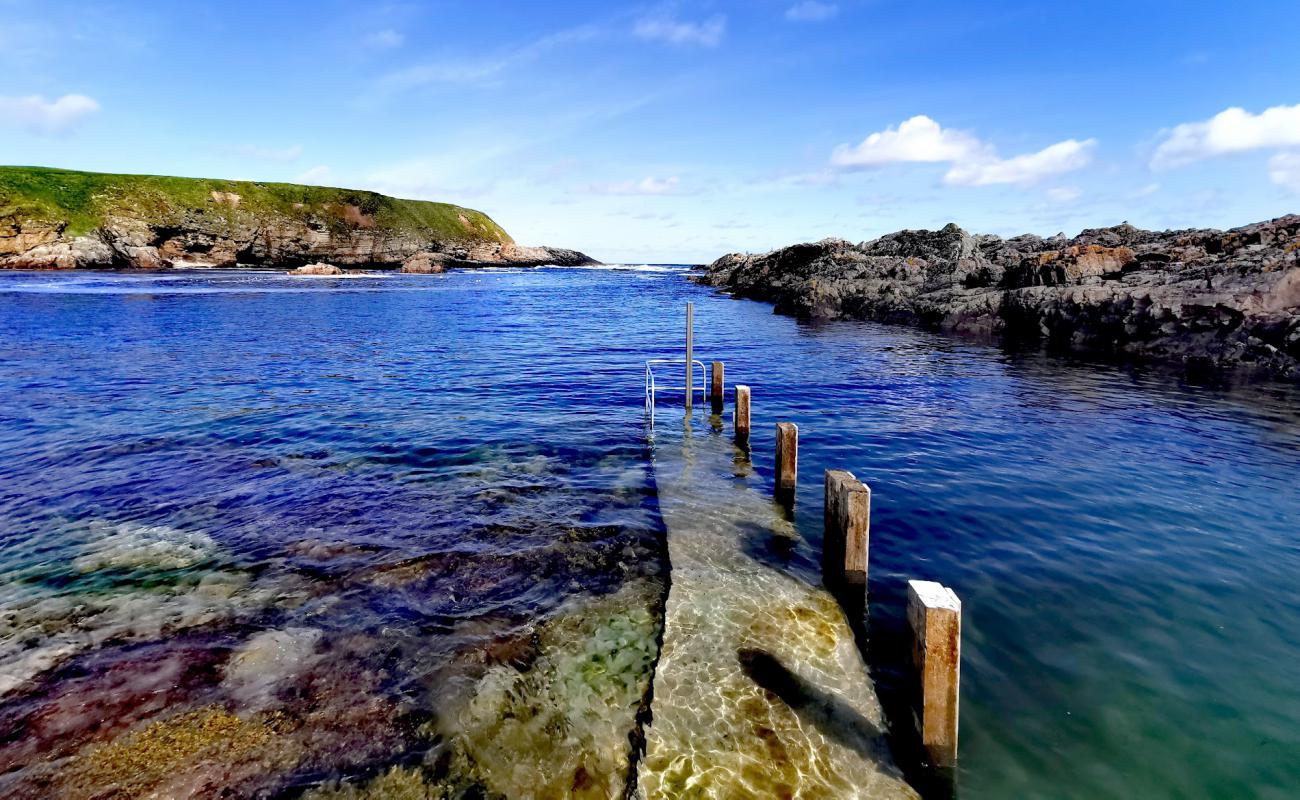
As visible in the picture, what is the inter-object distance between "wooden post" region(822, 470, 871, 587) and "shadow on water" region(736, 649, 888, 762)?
6.62 ft

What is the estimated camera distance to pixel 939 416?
19172 millimetres

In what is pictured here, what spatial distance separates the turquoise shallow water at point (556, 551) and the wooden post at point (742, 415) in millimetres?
911

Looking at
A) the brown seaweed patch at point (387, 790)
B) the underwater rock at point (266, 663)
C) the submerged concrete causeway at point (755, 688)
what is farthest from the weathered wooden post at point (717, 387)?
the brown seaweed patch at point (387, 790)

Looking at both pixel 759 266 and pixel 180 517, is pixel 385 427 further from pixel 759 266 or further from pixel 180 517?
pixel 759 266

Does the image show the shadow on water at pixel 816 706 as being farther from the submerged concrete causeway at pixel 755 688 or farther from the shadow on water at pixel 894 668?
the shadow on water at pixel 894 668

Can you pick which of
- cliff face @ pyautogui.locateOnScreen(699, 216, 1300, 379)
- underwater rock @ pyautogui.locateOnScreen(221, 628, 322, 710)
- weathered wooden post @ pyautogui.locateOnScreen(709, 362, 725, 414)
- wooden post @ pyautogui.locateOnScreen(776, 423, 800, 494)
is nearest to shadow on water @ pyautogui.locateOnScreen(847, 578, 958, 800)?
wooden post @ pyautogui.locateOnScreen(776, 423, 800, 494)

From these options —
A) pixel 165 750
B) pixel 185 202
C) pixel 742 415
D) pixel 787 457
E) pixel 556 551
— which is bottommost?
pixel 165 750

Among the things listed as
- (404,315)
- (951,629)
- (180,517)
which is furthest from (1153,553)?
(404,315)

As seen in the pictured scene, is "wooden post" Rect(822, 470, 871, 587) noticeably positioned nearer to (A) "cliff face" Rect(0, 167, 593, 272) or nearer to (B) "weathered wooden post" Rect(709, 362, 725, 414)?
(B) "weathered wooden post" Rect(709, 362, 725, 414)

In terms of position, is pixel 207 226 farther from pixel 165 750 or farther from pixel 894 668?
pixel 894 668

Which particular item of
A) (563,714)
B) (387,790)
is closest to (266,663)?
(387,790)

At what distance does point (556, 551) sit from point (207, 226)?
14206cm

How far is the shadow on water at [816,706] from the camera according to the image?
6.35m

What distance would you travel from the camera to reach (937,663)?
5828 millimetres
